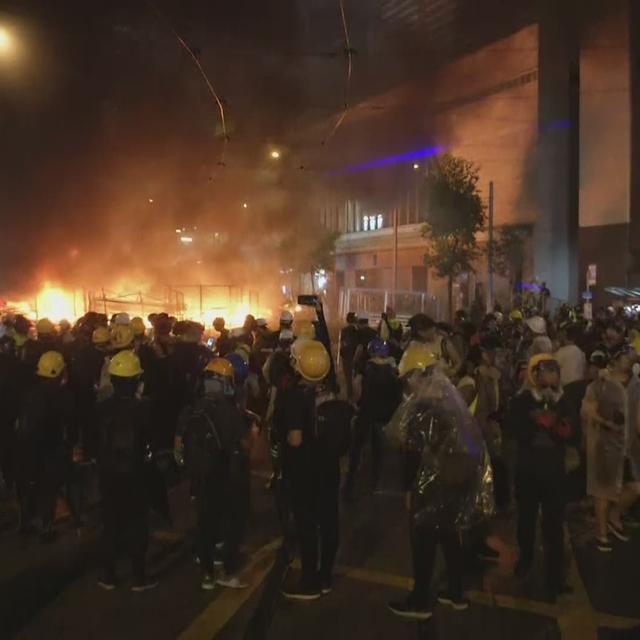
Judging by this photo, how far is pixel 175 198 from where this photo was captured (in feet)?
52.4

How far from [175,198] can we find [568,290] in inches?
533

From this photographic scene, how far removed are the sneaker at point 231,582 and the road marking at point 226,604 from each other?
0.02m

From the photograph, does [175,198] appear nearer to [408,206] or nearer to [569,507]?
[408,206]

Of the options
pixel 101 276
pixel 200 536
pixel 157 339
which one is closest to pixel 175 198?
pixel 101 276

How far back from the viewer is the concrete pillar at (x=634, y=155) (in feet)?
65.6

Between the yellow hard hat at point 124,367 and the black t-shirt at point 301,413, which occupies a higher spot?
the yellow hard hat at point 124,367

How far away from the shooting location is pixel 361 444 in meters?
5.29

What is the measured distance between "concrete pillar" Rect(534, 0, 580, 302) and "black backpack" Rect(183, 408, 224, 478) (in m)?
20.3

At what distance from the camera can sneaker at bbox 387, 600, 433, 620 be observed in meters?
3.16

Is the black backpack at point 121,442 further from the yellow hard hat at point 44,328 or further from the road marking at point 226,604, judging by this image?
the yellow hard hat at point 44,328

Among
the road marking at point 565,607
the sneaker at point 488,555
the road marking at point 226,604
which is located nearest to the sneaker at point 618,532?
the road marking at point 565,607

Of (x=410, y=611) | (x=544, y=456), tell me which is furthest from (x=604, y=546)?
(x=410, y=611)

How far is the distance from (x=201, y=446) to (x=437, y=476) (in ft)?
3.90

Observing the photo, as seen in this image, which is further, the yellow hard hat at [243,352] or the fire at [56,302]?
the fire at [56,302]
